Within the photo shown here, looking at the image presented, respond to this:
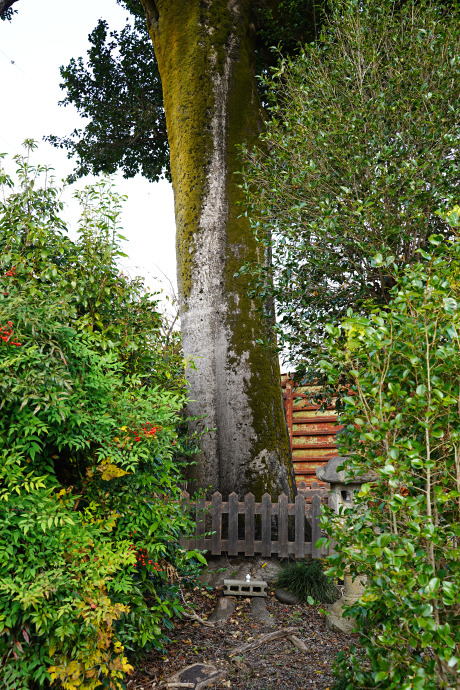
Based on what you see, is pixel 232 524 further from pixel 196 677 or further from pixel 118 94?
pixel 118 94

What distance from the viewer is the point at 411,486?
2236mm

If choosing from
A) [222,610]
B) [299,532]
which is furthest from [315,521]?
[222,610]

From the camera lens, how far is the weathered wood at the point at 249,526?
209 inches

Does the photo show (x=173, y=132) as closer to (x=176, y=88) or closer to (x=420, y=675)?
(x=176, y=88)

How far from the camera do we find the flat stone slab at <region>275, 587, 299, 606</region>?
4789 millimetres

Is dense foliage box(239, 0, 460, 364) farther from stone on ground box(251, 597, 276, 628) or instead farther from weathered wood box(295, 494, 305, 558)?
stone on ground box(251, 597, 276, 628)

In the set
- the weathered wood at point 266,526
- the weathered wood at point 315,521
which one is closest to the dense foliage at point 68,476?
the weathered wood at point 266,526

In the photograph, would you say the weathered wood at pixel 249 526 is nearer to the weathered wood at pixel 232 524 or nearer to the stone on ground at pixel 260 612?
the weathered wood at pixel 232 524

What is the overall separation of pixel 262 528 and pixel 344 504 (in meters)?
1.21

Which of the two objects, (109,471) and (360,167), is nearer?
(109,471)

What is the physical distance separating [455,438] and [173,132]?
19.9 ft

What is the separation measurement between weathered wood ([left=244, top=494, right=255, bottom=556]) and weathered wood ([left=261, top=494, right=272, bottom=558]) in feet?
0.37

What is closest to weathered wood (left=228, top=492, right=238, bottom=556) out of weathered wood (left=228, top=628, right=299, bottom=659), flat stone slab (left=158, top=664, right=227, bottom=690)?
weathered wood (left=228, top=628, right=299, bottom=659)

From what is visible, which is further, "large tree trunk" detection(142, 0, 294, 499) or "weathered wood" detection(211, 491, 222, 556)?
"large tree trunk" detection(142, 0, 294, 499)
